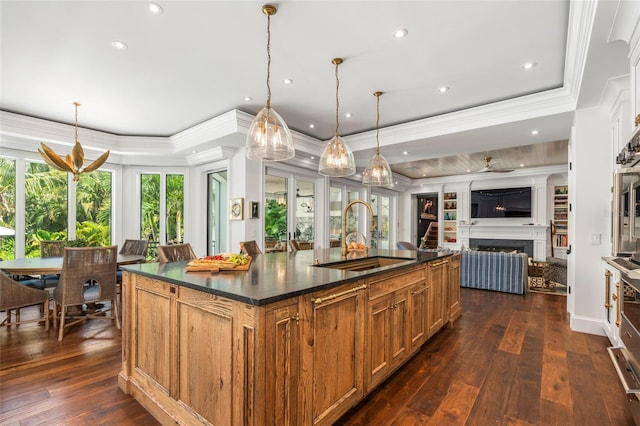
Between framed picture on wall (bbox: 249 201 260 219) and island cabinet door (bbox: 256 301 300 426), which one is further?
framed picture on wall (bbox: 249 201 260 219)

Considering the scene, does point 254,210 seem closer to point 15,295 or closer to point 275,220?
point 275,220

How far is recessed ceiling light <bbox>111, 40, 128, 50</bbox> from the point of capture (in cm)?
279

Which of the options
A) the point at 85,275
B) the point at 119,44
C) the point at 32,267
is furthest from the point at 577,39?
the point at 32,267

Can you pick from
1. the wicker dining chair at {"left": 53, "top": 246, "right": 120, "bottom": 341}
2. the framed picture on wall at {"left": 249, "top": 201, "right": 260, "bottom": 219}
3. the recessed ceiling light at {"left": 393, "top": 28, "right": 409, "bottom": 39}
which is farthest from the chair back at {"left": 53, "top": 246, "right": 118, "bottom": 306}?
the recessed ceiling light at {"left": 393, "top": 28, "right": 409, "bottom": 39}

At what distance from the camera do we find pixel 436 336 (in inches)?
135

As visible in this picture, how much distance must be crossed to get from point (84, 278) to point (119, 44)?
2376 mm

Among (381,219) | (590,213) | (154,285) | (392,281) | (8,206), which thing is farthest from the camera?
(381,219)

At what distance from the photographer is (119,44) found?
281 centimetres

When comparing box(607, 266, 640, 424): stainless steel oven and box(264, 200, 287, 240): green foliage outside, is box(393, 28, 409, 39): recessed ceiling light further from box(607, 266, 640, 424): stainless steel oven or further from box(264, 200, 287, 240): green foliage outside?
box(264, 200, 287, 240): green foliage outside

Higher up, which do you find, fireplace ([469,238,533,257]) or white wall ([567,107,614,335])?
white wall ([567,107,614,335])

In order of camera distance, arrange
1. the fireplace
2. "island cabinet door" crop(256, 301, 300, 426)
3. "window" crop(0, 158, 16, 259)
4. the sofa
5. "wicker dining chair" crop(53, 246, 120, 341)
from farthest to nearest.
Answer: the fireplace → the sofa → "window" crop(0, 158, 16, 259) → "wicker dining chair" crop(53, 246, 120, 341) → "island cabinet door" crop(256, 301, 300, 426)

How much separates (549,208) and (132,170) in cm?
1021

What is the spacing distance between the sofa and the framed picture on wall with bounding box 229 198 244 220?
13.7 ft

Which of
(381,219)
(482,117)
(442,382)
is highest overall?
(482,117)
